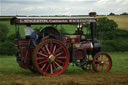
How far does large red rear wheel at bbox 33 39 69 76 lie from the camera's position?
10.8 m

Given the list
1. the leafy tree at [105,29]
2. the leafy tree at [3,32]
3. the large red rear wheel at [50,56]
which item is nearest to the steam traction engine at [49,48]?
the large red rear wheel at [50,56]

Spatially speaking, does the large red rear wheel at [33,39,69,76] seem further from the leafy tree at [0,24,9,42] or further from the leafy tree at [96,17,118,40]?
the leafy tree at [0,24,9,42]

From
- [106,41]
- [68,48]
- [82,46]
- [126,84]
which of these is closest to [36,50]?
[68,48]

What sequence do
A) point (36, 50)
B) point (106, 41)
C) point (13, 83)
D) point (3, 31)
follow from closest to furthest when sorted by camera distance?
point (13, 83) → point (36, 50) → point (106, 41) → point (3, 31)

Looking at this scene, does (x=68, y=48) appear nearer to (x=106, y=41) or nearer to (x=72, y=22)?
(x=72, y=22)

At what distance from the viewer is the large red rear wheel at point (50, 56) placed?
10.8 m

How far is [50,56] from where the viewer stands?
35.9 feet

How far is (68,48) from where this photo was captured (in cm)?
1186

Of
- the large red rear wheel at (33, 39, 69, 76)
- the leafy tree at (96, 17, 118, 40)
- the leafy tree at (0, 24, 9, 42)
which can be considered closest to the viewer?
the large red rear wheel at (33, 39, 69, 76)

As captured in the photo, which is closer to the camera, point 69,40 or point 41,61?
point 41,61

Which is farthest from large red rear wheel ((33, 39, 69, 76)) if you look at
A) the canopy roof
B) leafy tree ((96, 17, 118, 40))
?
leafy tree ((96, 17, 118, 40))

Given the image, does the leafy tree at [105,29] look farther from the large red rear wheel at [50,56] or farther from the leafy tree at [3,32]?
the large red rear wheel at [50,56]

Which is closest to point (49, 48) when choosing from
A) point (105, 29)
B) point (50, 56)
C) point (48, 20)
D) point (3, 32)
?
point (50, 56)

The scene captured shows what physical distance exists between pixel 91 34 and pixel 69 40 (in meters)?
1.31
